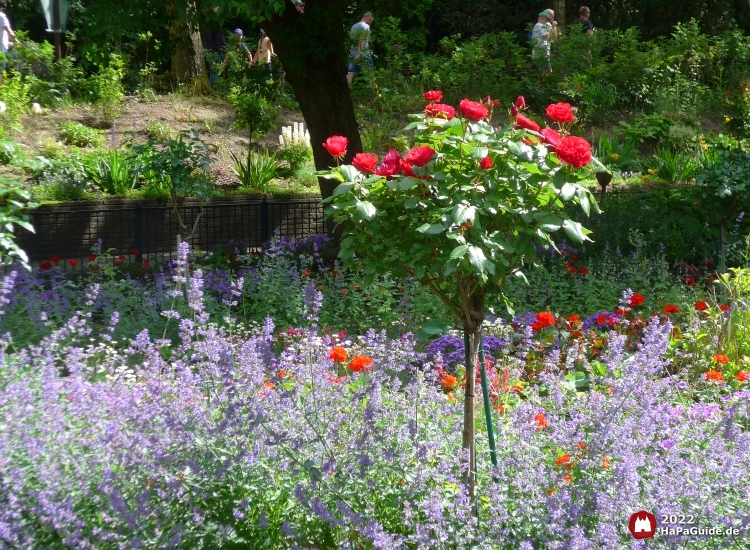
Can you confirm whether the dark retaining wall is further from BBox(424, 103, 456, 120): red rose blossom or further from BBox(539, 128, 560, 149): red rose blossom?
BBox(539, 128, 560, 149): red rose blossom

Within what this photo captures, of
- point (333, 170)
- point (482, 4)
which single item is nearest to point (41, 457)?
point (333, 170)

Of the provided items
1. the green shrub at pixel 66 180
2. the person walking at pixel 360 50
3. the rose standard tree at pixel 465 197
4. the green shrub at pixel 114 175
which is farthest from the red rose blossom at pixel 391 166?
the person walking at pixel 360 50

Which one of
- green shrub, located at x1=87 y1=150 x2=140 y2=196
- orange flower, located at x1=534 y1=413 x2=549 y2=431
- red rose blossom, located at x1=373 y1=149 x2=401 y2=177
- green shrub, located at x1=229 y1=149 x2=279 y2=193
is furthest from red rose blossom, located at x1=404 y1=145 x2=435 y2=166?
green shrub, located at x1=229 y1=149 x2=279 y2=193

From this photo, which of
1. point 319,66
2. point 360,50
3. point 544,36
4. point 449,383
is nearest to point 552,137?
point 449,383

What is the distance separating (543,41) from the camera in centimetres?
1819

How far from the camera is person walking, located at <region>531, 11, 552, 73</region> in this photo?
17.6m

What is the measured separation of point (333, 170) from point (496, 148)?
1.95 ft

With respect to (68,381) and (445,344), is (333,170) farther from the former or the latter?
(445,344)

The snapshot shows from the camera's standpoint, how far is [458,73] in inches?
677

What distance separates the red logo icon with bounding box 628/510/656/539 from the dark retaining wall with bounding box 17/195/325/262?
659 cm

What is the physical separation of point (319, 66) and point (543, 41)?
9.96 metres

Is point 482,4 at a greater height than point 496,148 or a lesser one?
greater

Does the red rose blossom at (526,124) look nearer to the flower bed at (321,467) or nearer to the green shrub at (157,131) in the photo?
the flower bed at (321,467)

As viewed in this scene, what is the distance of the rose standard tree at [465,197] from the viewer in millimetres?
3078
